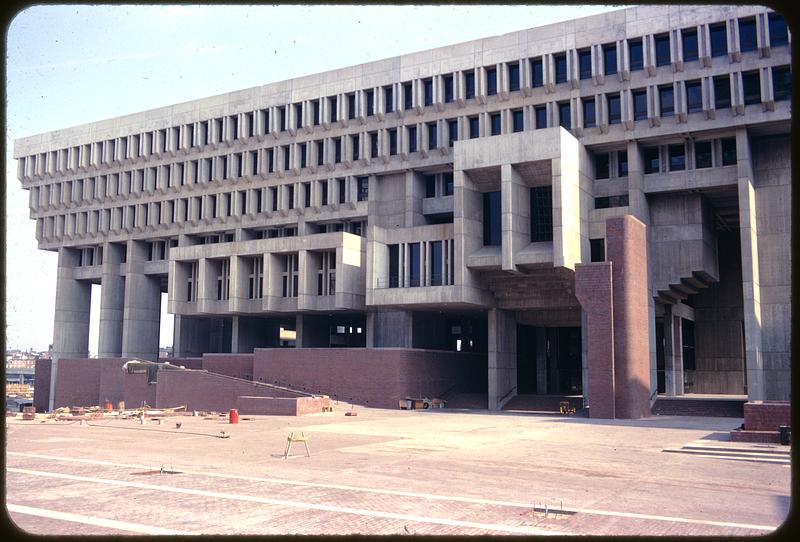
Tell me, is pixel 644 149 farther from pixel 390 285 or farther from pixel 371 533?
pixel 371 533

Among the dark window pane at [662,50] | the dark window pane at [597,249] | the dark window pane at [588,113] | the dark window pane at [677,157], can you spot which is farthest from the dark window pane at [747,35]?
the dark window pane at [597,249]

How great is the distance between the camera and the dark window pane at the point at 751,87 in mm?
51969

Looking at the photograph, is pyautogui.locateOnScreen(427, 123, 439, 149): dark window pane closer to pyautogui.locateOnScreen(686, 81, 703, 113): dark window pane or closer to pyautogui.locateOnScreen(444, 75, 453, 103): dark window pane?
pyautogui.locateOnScreen(444, 75, 453, 103): dark window pane

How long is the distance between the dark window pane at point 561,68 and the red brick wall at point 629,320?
17.4 metres

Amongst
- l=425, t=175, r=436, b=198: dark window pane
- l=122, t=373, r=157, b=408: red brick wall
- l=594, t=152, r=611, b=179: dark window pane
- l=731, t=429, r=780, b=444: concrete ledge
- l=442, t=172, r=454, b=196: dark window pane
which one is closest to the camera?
l=731, t=429, r=780, b=444: concrete ledge

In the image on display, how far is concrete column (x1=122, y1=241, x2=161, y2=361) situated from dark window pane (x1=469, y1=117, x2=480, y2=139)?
4231cm

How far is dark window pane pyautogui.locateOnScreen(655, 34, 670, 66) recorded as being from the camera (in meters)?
54.7

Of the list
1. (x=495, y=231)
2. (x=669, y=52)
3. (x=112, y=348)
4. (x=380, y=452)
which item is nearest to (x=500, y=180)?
(x=495, y=231)

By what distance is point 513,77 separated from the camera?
60219 millimetres

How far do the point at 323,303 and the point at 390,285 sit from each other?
7.96 m

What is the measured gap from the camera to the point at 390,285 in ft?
192

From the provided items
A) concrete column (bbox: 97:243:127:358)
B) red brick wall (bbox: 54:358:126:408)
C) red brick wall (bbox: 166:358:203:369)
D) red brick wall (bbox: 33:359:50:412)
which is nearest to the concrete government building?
red brick wall (bbox: 54:358:126:408)

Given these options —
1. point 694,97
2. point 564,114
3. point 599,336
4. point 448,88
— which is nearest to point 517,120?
point 564,114

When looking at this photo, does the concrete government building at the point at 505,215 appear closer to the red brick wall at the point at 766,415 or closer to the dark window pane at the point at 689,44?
the dark window pane at the point at 689,44
